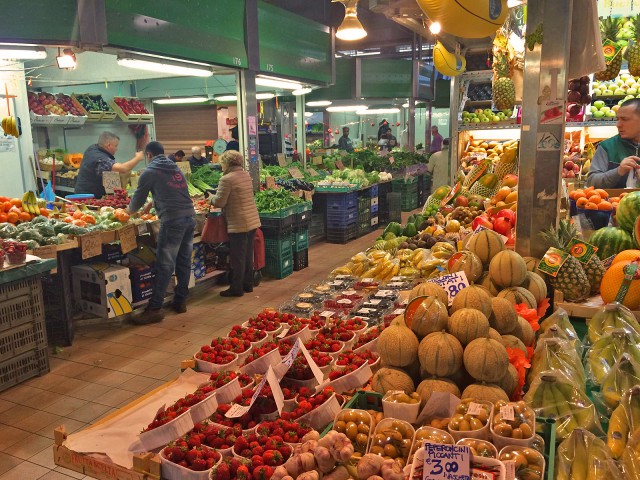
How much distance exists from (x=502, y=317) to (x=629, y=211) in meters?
1.65

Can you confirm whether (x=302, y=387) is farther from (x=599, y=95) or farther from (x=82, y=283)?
(x=599, y=95)

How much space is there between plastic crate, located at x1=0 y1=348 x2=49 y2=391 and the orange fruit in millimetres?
4619

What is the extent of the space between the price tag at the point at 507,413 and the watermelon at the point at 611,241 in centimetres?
210

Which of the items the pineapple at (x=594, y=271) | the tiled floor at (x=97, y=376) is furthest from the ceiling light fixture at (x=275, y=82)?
the pineapple at (x=594, y=271)

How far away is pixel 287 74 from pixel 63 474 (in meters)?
7.34

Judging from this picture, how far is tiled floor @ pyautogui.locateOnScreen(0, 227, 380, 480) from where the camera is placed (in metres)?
3.76

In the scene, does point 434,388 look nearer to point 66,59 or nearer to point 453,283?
point 453,283

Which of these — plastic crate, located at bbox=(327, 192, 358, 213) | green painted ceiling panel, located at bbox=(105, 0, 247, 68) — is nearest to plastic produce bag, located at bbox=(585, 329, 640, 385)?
green painted ceiling panel, located at bbox=(105, 0, 247, 68)

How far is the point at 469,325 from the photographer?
231 centimetres

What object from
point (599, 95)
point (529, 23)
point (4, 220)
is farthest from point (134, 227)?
point (599, 95)

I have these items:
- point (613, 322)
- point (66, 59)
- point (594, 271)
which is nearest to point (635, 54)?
point (594, 271)

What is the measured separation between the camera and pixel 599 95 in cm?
717

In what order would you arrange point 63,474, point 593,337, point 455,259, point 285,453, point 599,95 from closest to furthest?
point 285,453
point 593,337
point 455,259
point 63,474
point 599,95

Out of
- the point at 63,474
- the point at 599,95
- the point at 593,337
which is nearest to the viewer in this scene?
the point at 593,337
